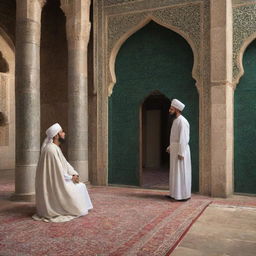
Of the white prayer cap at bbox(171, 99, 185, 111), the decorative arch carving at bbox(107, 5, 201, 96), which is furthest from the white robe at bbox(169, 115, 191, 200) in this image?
the decorative arch carving at bbox(107, 5, 201, 96)

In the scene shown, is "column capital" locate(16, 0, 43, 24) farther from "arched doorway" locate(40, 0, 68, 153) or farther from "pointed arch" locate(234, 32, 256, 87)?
"pointed arch" locate(234, 32, 256, 87)

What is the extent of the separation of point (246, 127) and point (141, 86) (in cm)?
231

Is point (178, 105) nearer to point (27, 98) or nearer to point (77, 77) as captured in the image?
point (77, 77)

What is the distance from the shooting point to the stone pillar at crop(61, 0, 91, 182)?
703 centimetres

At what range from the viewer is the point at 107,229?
4.09 m

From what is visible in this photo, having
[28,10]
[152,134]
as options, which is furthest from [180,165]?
[152,134]

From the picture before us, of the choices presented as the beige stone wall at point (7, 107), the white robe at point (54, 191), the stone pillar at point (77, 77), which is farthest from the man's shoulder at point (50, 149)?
the beige stone wall at point (7, 107)

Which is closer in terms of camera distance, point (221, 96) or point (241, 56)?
point (221, 96)

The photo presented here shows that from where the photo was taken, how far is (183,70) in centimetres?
694

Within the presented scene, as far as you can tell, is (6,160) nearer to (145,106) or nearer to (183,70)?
(145,106)

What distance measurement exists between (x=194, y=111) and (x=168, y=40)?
159cm

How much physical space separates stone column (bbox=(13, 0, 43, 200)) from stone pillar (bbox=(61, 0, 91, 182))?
1095mm

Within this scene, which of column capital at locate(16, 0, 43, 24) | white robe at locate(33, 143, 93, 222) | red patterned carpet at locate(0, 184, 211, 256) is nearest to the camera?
red patterned carpet at locate(0, 184, 211, 256)

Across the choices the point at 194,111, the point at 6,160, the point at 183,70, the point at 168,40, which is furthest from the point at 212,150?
the point at 6,160
